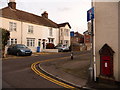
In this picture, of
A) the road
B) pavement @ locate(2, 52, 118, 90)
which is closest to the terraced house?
the road

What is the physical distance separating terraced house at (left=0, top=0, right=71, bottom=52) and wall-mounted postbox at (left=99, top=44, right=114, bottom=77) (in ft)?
67.9

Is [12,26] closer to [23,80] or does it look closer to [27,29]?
[27,29]

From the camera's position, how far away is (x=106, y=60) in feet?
19.9

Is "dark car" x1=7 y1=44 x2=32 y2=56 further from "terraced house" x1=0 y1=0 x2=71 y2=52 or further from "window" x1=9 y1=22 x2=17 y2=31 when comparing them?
"window" x1=9 y1=22 x2=17 y2=31

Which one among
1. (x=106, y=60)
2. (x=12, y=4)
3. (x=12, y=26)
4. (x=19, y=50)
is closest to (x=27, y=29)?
(x=12, y=26)

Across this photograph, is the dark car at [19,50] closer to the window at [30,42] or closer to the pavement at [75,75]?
the window at [30,42]

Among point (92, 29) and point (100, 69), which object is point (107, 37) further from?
point (100, 69)

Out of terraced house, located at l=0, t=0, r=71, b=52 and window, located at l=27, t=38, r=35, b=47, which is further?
window, located at l=27, t=38, r=35, b=47

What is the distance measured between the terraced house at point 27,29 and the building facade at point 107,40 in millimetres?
20382

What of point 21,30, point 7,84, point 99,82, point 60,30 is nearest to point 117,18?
point 99,82

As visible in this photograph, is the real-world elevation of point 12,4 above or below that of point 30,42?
above

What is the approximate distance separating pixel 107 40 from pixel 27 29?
22837mm

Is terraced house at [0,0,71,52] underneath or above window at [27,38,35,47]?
above

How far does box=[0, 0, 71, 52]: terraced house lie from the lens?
23750 millimetres
